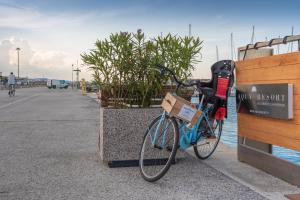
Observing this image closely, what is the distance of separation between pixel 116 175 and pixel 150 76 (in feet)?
Answer: 5.25

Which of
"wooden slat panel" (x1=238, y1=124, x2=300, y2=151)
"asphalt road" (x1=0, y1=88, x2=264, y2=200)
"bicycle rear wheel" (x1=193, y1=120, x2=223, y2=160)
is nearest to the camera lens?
"asphalt road" (x1=0, y1=88, x2=264, y2=200)

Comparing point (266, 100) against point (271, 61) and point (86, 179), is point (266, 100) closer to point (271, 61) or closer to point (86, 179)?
point (271, 61)

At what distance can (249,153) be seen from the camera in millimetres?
6422

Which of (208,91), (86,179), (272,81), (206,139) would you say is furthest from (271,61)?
(86,179)

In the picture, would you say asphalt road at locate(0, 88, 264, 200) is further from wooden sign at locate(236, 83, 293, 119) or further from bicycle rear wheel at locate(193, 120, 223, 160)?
wooden sign at locate(236, 83, 293, 119)

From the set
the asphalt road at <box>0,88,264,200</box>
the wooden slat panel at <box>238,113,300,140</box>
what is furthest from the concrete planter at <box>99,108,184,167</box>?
the wooden slat panel at <box>238,113,300,140</box>

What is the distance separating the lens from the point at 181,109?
18.3 ft

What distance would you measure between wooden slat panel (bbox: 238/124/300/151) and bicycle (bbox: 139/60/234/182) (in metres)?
0.39

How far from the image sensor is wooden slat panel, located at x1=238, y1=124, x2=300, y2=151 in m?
5.27

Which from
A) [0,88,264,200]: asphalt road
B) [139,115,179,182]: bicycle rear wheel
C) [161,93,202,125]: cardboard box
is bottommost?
[0,88,264,200]: asphalt road

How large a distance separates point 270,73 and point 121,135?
84.1 inches

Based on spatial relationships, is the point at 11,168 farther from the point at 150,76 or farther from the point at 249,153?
the point at 249,153

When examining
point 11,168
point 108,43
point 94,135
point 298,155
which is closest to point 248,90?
point 108,43

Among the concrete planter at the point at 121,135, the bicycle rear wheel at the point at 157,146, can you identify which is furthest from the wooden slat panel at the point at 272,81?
the concrete planter at the point at 121,135
